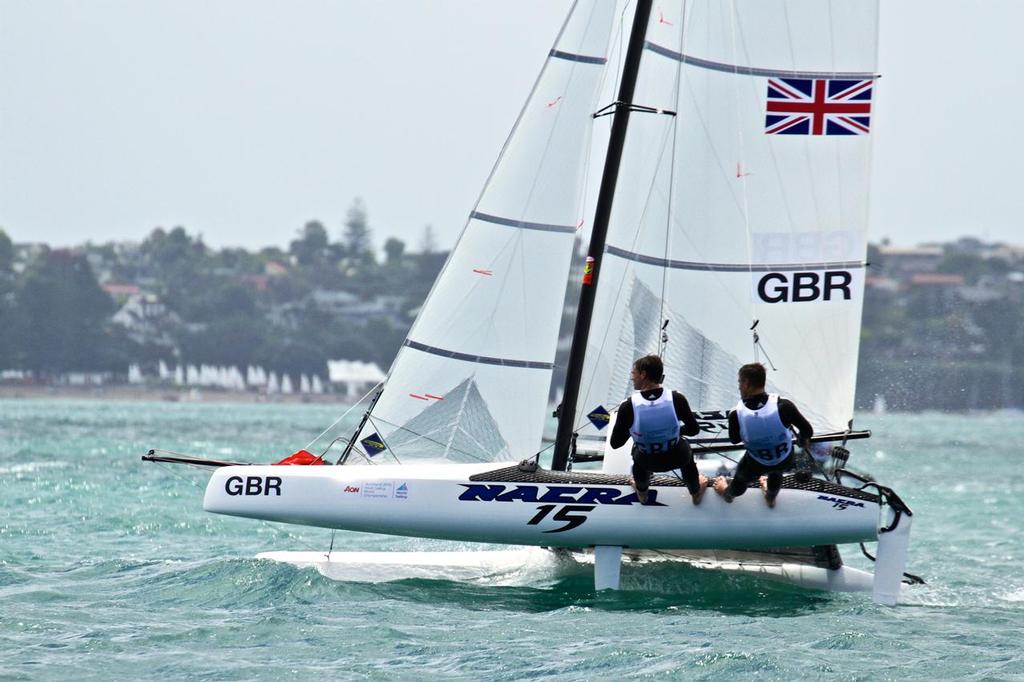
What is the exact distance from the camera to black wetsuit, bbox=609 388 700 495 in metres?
9.48

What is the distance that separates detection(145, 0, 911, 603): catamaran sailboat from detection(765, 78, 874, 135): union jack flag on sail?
1 cm

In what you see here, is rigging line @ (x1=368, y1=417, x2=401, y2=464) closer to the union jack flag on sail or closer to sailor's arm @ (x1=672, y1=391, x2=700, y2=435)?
sailor's arm @ (x1=672, y1=391, x2=700, y2=435)

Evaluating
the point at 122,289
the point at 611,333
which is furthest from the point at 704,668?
the point at 122,289

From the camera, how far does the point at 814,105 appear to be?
11.4m

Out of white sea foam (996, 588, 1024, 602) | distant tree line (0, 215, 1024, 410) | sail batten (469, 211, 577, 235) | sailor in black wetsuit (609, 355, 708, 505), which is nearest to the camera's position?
sailor in black wetsuit (609, 355, 708, 505)

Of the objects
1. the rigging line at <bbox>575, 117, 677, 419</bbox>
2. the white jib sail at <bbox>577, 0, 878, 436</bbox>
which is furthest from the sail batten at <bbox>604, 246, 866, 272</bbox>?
the rigging line at <bbox>575, 117, 677, 419</bbox>

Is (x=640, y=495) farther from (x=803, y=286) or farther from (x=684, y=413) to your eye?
(x=803, y=286)

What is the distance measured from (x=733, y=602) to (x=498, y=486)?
181 centimetres

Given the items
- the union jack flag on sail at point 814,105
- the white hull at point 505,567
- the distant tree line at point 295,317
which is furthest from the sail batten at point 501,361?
the distant tree line at point 295,317

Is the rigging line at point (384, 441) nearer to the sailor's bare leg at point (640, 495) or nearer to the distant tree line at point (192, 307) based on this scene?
the sailor's bare leg at point (640, 495)

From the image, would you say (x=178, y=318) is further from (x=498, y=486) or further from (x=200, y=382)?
(x=498, y=486)

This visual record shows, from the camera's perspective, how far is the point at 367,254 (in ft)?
491

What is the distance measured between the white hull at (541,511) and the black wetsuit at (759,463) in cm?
16

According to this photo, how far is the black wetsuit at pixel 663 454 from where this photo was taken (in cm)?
948
